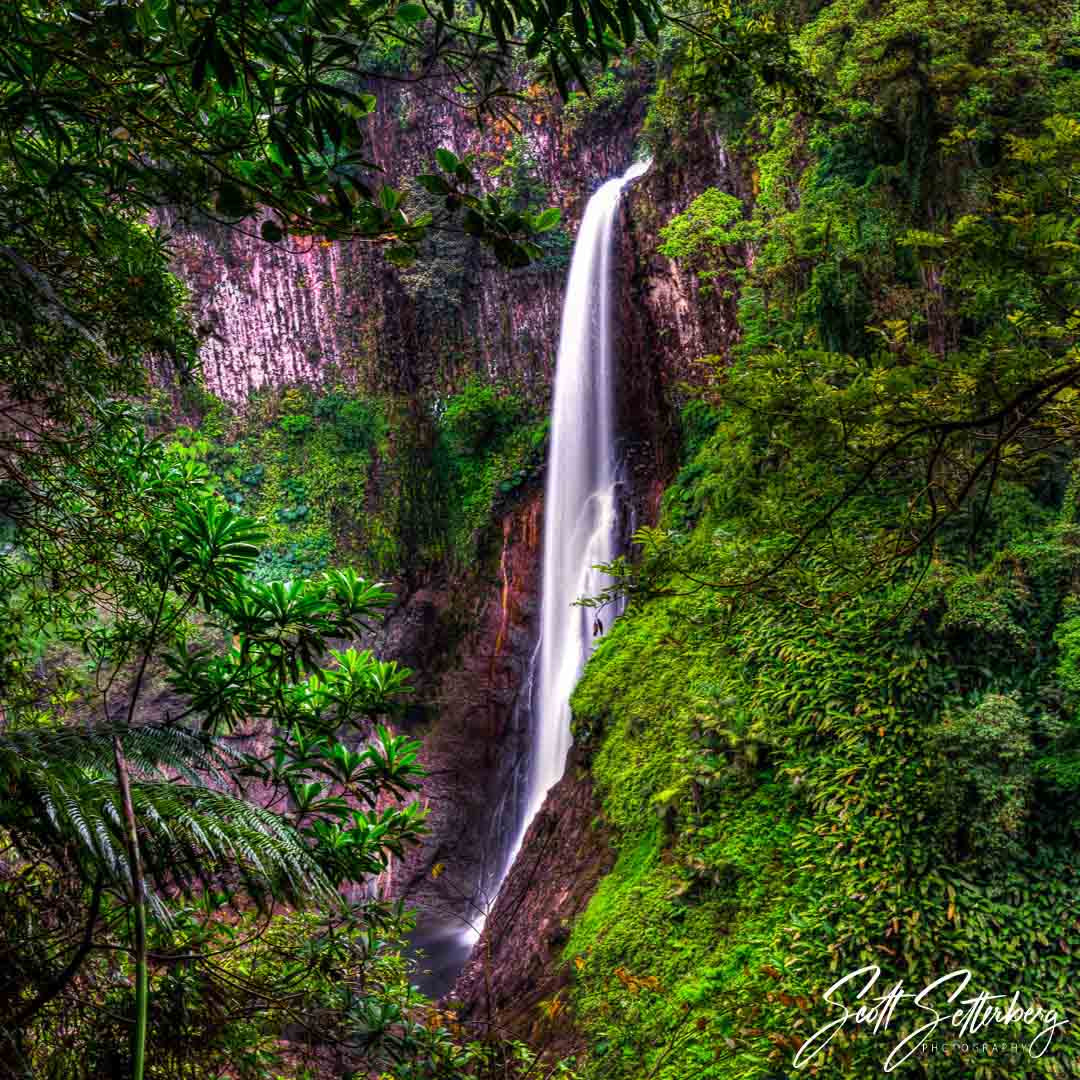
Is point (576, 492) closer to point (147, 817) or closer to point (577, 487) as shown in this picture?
point (577, 487)

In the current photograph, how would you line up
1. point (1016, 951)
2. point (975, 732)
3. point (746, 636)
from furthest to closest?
point (746, 636) < point (975, 732) < point (1016, 951)

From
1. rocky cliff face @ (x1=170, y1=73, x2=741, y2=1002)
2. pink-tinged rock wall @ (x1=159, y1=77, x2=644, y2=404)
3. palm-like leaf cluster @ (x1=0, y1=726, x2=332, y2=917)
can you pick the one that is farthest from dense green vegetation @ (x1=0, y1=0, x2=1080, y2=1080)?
pink-tinged rock wall @ (x1=159, y1=77, x2=644, y2=404)

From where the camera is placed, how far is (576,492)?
12.7 m

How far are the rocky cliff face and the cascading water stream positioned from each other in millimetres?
412

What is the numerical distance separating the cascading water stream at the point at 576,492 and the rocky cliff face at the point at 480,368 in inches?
16.2

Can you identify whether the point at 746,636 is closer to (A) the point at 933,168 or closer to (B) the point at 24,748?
(A) the point at 933,168

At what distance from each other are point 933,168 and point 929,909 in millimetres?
5003

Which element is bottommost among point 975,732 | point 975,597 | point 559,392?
point 975,732

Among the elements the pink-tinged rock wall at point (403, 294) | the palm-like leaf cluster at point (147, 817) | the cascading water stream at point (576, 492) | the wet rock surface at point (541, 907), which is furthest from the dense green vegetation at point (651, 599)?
the pink-tinged rock wall at point (403, 294)

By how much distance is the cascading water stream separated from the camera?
11.9 metres

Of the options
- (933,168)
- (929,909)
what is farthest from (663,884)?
(933,168)

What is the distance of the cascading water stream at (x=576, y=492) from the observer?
468 inches

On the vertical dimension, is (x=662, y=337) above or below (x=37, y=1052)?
above

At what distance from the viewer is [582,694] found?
7352 mm
